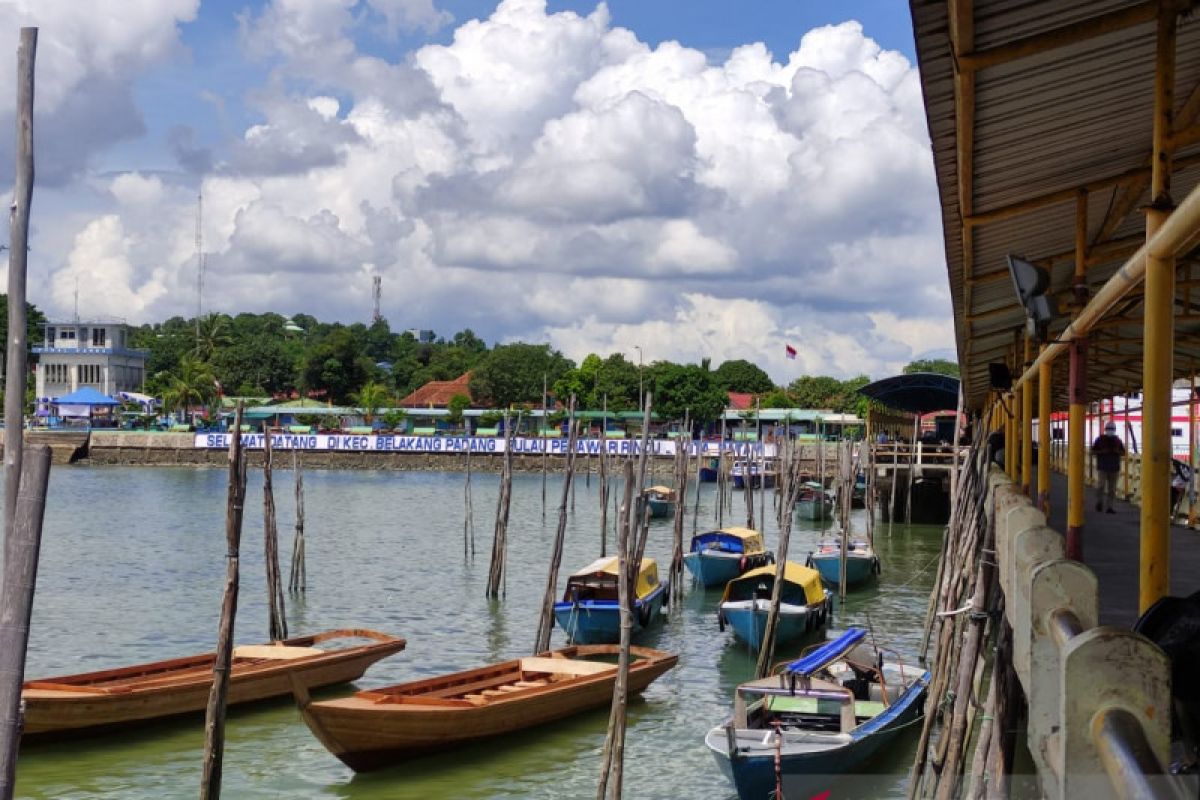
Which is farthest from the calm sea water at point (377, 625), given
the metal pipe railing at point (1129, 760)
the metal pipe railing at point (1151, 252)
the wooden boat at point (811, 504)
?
the metal pipe railing at point (1129, 760)

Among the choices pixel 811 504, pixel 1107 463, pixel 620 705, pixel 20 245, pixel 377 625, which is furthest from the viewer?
pixel 811 504

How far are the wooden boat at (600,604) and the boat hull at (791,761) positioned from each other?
25.0 feet

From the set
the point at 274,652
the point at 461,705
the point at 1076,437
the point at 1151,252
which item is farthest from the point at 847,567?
the point at 1151,252

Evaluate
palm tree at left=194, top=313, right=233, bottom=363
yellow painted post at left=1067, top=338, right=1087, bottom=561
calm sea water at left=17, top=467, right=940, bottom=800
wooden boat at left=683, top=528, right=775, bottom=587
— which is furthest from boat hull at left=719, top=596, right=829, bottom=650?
palm tree at left=194, top=313, right=233, bottom=363

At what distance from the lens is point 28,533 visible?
24.1 feet

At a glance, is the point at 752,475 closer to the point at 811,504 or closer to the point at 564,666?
the point at 811,504

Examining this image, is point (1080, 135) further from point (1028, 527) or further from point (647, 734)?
point (647, 734)

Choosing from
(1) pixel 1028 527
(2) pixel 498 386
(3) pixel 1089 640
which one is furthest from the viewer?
(2) pixel 498 386

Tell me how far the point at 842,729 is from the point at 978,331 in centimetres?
551

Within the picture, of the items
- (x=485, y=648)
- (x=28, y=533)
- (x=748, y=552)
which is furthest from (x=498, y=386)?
(x=28, y=533)

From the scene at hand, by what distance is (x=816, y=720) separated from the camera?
15.5m

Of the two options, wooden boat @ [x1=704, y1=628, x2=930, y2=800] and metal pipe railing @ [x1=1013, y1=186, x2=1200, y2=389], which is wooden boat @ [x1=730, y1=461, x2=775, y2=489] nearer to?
wooden boat @ [x1=704, y1=628, x2=930, y2=800]

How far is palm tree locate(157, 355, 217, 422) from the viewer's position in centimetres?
9712

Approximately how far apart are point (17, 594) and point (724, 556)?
26938mm
